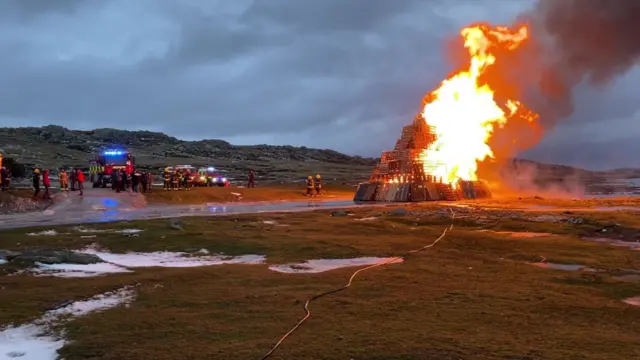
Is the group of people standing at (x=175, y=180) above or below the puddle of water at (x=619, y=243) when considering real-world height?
above

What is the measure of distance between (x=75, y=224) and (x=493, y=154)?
139ft

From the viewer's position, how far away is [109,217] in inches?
1247

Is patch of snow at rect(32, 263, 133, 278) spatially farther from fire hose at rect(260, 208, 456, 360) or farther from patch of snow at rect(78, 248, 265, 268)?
fire hose at rect(260, 208, 456, 360)

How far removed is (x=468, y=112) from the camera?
53000 millimetres

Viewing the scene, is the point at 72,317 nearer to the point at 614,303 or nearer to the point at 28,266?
the point at 28,266

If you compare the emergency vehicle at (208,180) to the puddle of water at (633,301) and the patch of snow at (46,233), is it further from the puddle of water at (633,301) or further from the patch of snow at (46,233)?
the puddle of water at (633,301)

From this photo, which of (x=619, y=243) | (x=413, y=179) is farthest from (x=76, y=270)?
(x=413, y=179)

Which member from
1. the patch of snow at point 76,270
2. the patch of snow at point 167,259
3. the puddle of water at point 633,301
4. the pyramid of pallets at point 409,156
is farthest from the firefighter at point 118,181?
the puddle of water at point 633,301

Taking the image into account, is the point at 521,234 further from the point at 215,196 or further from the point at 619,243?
the point at 215,196

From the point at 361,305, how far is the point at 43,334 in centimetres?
610

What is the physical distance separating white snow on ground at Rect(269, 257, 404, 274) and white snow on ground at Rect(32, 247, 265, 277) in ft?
4.49

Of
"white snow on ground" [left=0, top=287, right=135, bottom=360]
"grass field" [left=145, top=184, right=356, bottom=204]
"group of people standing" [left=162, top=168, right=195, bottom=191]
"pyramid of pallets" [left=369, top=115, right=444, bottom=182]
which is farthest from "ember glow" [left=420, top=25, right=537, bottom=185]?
"white snow on ground" [left=0, top=287, right=135, bottom=360]

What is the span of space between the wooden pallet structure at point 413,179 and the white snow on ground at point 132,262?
107 feet

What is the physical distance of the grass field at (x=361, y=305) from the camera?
28.3 ft
